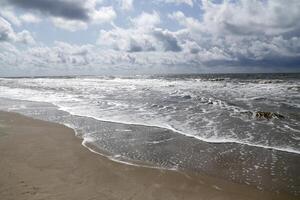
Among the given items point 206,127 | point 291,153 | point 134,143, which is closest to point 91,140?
point 134,143

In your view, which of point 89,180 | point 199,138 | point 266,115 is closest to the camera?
point 89,180

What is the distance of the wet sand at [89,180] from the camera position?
4.84 meters

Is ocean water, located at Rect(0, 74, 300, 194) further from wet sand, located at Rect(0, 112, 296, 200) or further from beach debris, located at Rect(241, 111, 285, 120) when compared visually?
wet sand, located at Rect(0, 112, 296, 200)

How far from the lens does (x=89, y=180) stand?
5422 mm

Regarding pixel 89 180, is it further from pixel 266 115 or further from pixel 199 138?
pixel 266 115

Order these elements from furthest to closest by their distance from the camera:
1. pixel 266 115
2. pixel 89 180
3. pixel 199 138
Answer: pixel 266 115
pixel 199 138
pixel 89 180

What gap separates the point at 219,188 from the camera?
529cm

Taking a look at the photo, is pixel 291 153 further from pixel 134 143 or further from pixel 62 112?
pixel 62 112

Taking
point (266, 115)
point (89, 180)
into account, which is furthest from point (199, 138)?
point (266, 115)

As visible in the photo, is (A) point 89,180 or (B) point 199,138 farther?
(B) point 199,138

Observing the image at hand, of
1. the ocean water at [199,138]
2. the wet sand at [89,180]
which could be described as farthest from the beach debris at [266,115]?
the wet sand at [89,180]

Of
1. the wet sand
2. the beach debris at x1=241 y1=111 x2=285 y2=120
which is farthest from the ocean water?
the wet sand

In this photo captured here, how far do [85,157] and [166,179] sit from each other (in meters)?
2.32

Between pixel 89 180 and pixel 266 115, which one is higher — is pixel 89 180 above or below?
below
